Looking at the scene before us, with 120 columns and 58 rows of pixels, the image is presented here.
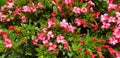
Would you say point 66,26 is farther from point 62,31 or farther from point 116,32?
point 116,32

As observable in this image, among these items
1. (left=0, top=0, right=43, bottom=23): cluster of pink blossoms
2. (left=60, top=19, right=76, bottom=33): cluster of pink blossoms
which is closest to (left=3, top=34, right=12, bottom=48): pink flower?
(left=0, top=0, right=43, bottom=23): cluster of pink blossoms

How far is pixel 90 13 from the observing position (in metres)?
4.34

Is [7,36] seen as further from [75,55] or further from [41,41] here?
[75,55]

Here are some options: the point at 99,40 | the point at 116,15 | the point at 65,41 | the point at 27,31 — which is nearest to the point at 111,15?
the point at 116,15

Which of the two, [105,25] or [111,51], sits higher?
[105,25]

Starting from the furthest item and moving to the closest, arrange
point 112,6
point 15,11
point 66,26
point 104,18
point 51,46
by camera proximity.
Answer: point 15,11 < point 112,6 < point 104,18 < point 66,26 < point 51,46

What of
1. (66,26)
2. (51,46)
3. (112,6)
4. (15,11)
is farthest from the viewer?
(15,11)

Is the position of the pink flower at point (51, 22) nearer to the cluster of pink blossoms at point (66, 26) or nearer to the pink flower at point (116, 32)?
the cluster of pink blossoms at point (66, 26)

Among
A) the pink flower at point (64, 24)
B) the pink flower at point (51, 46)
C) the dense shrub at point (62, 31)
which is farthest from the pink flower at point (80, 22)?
the pink flower at point (51, 46)

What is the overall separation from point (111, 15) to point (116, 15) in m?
0.08

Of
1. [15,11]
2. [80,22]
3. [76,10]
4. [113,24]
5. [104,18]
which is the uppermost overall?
[15,11]

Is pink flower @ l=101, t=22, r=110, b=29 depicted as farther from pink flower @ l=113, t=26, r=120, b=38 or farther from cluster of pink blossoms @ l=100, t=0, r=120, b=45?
pink flower @ l=113, t=26, r=120, b=38

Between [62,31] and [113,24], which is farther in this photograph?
[113,24]

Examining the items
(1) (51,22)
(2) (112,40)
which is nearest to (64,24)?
(1) (51,22)
